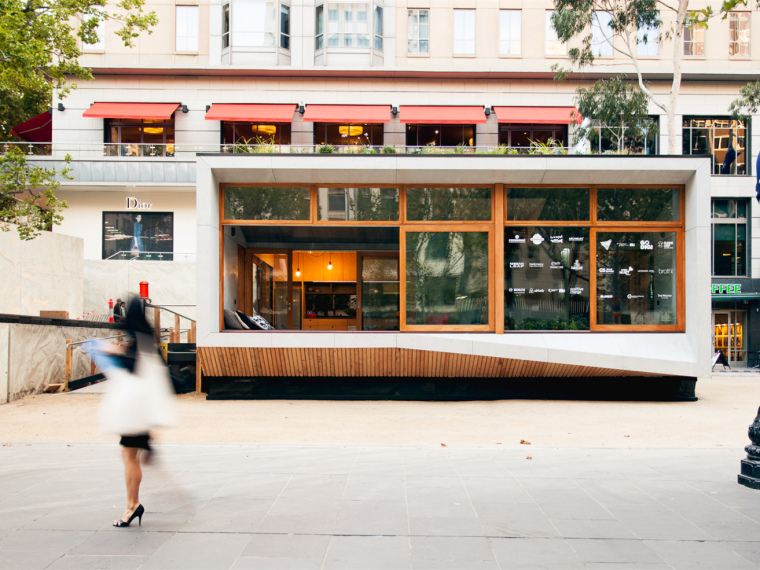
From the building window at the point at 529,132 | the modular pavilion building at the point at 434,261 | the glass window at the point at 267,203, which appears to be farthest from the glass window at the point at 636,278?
the building window at the point at 529,132

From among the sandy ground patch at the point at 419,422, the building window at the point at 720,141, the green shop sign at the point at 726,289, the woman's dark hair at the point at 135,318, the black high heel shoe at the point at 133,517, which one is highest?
the building window at the point at 720,141

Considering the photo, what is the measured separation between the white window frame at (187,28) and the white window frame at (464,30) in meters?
11.9

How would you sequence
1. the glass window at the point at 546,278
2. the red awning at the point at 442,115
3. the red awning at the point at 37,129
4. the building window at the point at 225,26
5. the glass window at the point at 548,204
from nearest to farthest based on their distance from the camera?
1. the glass window at the point at 546,278
2. the glass window at the point at 548,204
3. the red awning at the point at 442,115
4. the building window at the point at 225,26
5. the red awning at the point at 37,129

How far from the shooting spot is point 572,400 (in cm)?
1199

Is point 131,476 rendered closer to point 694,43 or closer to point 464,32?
point 464,32

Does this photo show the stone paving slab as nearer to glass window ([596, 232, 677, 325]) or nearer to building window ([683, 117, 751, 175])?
glass window ([596, 232, 677, 325])

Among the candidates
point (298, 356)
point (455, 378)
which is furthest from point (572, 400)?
point (298, 356)

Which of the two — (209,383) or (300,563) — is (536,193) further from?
(300,563)

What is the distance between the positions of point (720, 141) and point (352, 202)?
74.9ft

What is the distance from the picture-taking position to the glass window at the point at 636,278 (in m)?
12.0

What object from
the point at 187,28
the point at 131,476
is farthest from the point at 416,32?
the point at 131,476

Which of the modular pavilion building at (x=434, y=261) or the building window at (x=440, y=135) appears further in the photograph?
the building window at (x=440, y=135)

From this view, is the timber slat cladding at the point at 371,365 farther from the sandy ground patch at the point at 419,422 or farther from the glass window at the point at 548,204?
the glass window at the point at 548,204

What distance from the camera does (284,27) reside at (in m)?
27.0
